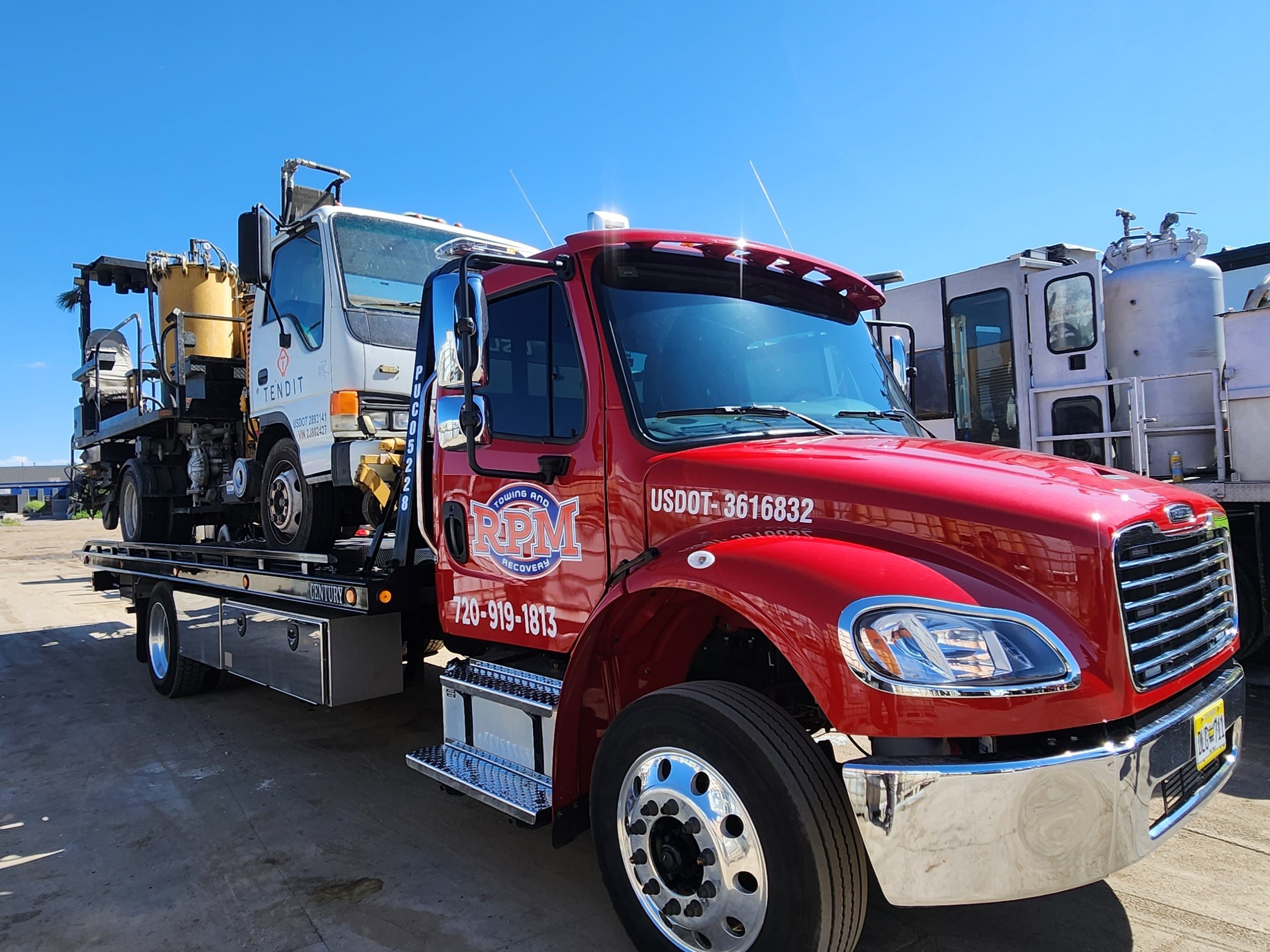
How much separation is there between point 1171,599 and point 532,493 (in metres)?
2.22

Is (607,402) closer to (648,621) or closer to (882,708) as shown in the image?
(648,621)

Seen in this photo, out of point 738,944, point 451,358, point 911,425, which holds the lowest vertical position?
point 738,944

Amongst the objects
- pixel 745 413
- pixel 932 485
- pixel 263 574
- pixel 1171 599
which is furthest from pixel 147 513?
pixel 1171 599

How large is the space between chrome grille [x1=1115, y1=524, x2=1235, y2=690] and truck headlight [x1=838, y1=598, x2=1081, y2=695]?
262mm

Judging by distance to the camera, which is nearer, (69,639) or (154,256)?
(154,256)

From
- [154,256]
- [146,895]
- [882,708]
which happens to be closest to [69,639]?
[154,256]

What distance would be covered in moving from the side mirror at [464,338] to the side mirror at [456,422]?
0.06m

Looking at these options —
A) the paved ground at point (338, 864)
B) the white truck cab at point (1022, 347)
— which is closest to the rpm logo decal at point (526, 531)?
the paved ground at point (338, 864)

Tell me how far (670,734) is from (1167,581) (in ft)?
4.98

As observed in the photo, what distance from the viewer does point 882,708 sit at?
2176mm

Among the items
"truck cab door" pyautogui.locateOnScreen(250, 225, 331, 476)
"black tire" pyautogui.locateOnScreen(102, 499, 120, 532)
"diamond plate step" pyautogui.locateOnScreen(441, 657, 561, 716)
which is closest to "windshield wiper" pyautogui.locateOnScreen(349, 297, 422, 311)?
"truck cab door" pyautogui.locateOnScreen(250, 225, 331, 476)

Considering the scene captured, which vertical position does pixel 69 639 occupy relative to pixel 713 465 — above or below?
below

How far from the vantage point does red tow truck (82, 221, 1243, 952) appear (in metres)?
2.16

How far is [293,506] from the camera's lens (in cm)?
582
